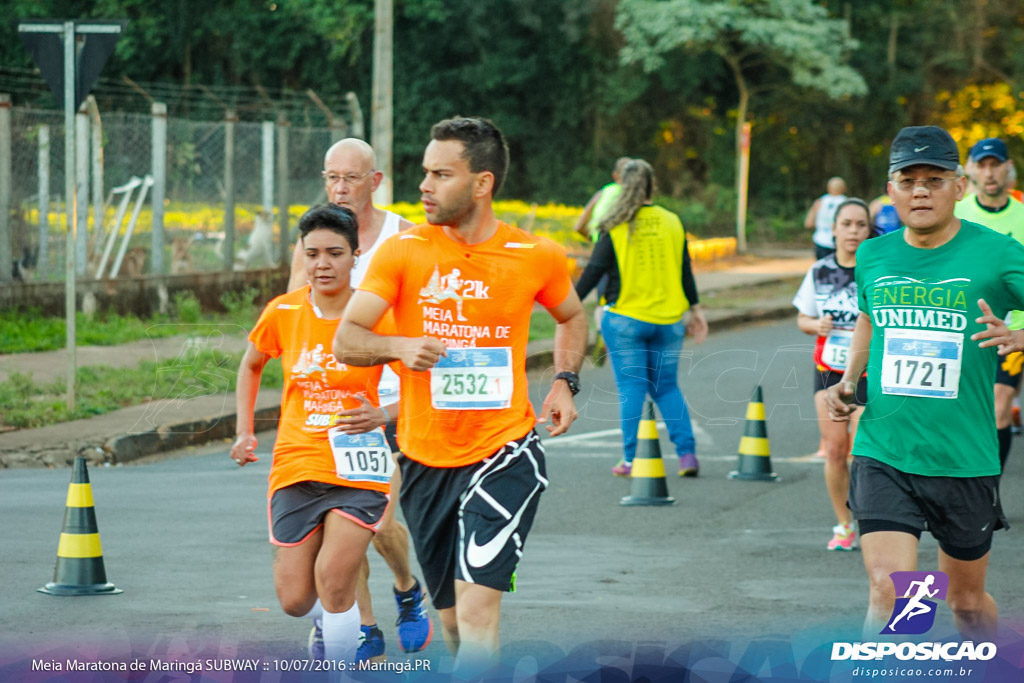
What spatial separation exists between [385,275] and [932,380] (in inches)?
69.5

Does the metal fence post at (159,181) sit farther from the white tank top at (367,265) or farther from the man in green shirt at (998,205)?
the white tank top at (367,265)

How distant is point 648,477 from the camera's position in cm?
887

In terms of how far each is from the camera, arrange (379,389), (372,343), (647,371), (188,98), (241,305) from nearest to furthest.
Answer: (372,343), (379,389), (647,371), (241,305), (188,98)

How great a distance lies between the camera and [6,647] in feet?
17.9

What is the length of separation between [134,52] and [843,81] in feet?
61.3

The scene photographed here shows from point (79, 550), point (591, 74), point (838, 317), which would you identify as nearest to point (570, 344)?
point (79, 550)

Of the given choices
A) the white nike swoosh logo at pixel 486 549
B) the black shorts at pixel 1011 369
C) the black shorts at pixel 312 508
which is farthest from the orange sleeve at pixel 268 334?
the black shorts at pixel 1011 369

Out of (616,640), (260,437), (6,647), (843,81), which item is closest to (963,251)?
(616,640)

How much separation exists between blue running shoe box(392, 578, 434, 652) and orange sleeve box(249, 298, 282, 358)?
1.16 metres

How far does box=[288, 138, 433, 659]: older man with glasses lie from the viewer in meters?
5.34

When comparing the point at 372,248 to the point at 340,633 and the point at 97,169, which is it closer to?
the point at 340,633

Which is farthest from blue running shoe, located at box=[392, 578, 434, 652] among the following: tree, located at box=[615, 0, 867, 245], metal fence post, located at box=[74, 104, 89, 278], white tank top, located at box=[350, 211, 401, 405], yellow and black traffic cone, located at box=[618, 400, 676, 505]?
tree, located at box=[615, 0, 867, 245]

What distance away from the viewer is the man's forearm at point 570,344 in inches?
192

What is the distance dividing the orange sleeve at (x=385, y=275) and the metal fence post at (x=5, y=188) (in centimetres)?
1120
